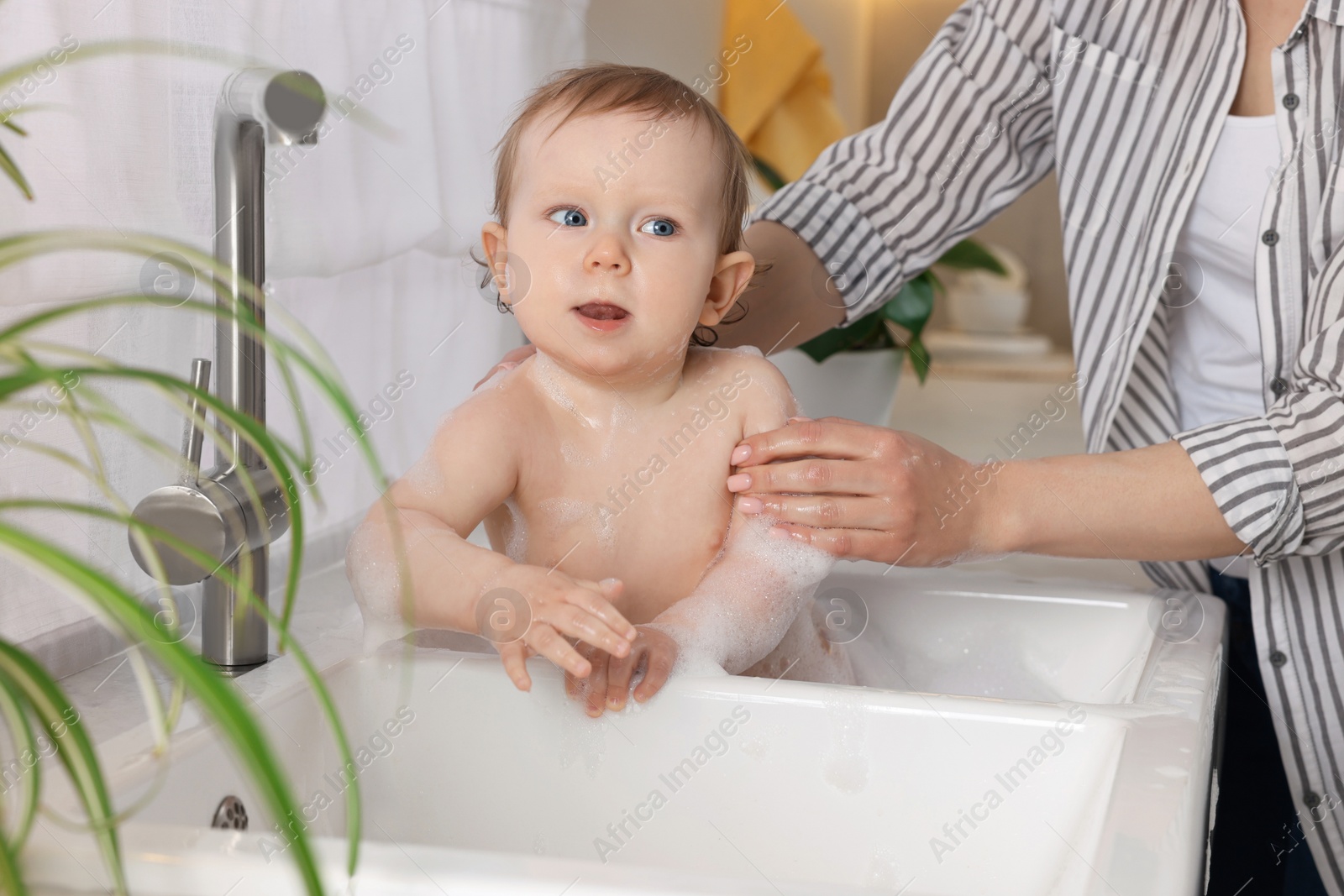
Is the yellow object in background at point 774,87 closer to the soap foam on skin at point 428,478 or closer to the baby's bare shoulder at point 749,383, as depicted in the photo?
the baby's bare shoulder at point 749,383

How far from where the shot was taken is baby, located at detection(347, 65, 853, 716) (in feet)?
2.48

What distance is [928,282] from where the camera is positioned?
5.74ft

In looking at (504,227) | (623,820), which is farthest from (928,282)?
(623,820)

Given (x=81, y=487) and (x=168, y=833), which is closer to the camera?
(x=168, y=833)

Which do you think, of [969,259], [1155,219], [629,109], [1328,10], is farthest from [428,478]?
[969,259]

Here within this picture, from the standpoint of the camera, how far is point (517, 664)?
66cm

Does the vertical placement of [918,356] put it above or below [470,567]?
below

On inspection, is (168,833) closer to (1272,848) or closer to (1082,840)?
(1082,840)

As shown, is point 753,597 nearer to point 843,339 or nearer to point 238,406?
point 238,406

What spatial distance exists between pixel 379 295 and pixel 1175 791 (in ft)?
2.89

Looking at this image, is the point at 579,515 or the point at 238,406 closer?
the point at 238,406

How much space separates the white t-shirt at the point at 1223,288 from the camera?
106cm

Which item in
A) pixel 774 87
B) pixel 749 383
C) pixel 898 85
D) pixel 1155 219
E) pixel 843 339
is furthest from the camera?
pixel 898 85

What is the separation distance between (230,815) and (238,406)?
0.23m
